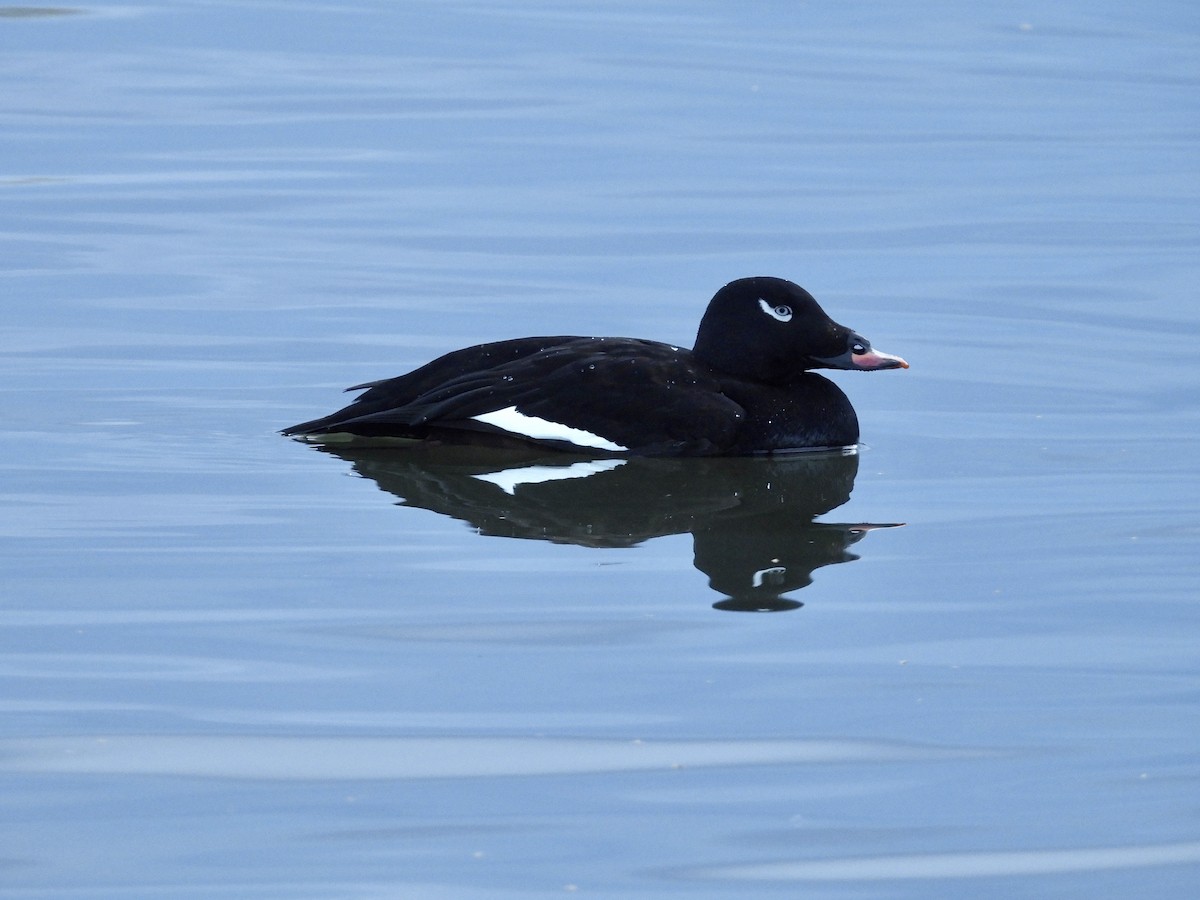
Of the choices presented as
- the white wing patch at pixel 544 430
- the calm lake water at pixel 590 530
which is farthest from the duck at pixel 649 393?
the calm lake water at pixel 590 530

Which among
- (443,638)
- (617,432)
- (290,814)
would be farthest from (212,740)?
(617,432)

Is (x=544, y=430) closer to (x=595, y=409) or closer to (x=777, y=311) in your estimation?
(x=595, y=409)

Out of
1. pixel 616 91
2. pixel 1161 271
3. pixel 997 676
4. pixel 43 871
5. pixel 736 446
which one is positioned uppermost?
pixel 616 91

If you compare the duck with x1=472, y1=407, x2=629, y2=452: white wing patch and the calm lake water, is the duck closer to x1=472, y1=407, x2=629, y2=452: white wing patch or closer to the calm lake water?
x1=472, y1=407, x2=629, y2=452: white wing patch

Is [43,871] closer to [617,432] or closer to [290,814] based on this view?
[290,814]

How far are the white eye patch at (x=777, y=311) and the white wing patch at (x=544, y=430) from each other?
828 millimetres

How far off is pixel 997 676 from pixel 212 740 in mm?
1928

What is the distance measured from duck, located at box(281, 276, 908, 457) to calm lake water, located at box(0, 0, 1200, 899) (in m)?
0.15

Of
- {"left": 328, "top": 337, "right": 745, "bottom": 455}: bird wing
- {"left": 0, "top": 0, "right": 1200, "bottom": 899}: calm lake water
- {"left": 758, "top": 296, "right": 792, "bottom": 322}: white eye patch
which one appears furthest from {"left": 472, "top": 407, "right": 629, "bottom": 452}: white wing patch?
{"left": 758, "top": 296, "right": 792, "bottom": 322}: white eye patch

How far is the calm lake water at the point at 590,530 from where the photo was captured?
4.64 meters

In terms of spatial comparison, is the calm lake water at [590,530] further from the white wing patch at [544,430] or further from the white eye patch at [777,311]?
the white eye patch at [777,311]

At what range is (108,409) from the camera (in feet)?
28.2

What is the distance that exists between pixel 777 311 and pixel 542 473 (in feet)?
3.83

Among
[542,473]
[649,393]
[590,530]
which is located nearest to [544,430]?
[542,473]
